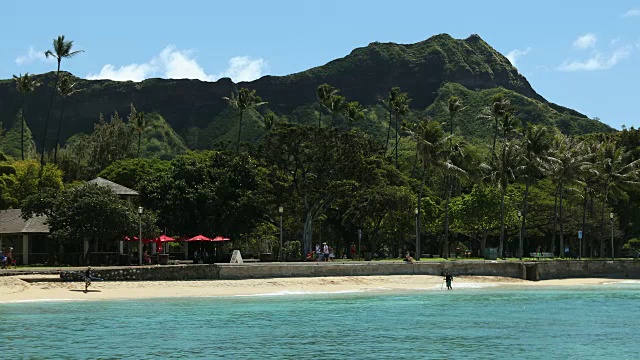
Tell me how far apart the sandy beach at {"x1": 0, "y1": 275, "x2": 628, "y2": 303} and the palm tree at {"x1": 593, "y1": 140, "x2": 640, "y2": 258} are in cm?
2392

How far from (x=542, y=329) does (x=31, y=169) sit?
2499 inches

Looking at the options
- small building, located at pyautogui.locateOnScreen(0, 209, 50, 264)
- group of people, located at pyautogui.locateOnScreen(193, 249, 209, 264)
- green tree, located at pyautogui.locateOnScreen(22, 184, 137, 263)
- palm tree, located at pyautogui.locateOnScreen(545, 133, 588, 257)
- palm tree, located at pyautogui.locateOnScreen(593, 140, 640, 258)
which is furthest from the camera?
palm tree, located at pyautogui.locateOnScreen(593, 140, 640, 258)

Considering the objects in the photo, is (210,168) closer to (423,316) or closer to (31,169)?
(31,169)

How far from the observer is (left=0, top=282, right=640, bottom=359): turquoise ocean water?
26.6 metres

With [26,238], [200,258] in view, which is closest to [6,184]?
[26,238]

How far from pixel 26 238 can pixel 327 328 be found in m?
33.6

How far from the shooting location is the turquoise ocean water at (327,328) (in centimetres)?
2664

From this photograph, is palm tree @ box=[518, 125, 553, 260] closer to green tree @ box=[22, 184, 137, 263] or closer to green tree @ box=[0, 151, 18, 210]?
green tree @ box=[22, 184, 137, 263]

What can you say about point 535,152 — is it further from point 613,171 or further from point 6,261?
point 6,261

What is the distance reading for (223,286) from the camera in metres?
48.3

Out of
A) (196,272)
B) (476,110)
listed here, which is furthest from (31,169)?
(476,110)

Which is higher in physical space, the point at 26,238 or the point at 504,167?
the point at 504,167

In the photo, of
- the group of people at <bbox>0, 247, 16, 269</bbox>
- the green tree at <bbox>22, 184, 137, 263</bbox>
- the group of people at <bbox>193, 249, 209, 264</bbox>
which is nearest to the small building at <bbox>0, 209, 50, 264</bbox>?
the green tree at <bbox>22, 184, 137, 263</bbox>

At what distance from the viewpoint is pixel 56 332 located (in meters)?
30.3
